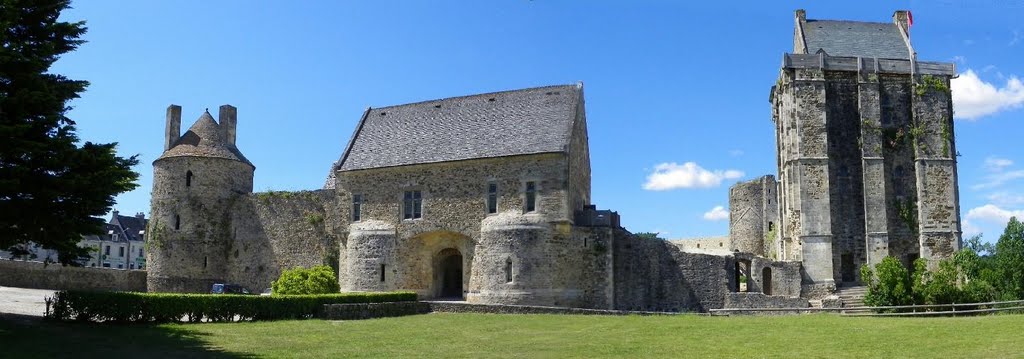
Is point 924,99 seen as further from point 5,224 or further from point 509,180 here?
point 5,224

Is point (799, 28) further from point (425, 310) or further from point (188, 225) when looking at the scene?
point (188, 225)

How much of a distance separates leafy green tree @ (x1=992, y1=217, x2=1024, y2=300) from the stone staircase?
507 cm

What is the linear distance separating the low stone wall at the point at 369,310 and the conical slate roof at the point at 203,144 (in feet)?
54.1

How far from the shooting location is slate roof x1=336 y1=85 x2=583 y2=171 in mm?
32625

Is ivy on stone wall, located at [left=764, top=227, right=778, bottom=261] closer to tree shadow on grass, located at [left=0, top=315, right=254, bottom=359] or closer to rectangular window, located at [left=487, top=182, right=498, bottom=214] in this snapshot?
rectangular window, located at [left=487, top=182, right=498, bottom=214]

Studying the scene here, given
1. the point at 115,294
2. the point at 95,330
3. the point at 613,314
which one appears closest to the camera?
the point at 95,330

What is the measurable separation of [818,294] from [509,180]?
48.3 ft

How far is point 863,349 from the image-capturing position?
1617 cm

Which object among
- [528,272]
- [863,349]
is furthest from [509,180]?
[863,349]

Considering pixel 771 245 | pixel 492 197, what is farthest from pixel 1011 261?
pixel 492 197

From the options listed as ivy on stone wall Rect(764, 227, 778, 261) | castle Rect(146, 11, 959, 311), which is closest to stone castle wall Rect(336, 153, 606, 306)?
castle Rect(146, 11, 959, 311)

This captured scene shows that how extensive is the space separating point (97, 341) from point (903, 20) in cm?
3819

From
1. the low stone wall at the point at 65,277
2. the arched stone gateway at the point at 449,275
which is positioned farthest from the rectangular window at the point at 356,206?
the low stone wall at the point at 65,277

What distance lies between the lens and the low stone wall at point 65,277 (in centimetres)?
3922
